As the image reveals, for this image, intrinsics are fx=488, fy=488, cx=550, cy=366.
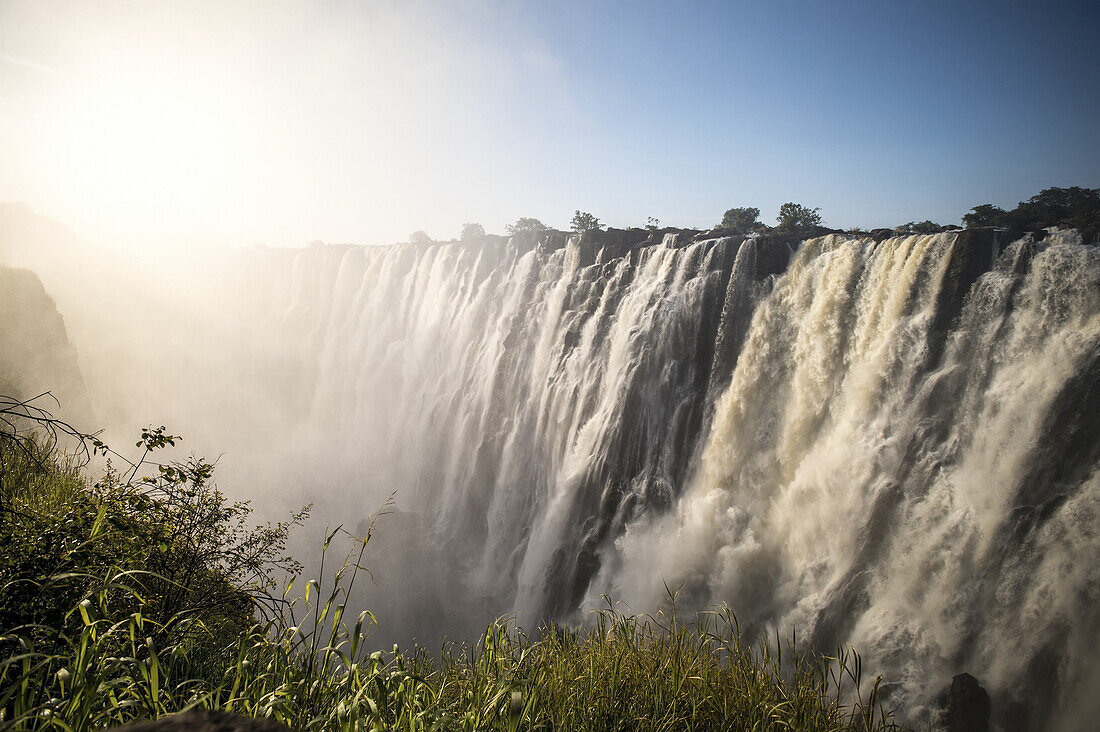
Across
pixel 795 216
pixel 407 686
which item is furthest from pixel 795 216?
pixel 407 686

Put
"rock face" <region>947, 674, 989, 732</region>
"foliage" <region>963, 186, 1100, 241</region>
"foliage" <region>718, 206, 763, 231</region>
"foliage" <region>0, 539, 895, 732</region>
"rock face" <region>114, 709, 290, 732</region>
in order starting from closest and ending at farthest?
1. "rock face" <region>114, 709, 290, 732</region>
2. "foliage" <region>0, 539, 895, 732</region>
3. "rock face" <region>947, 674, 989, 732</region>
4. "foliage" <region>963, 186, 1100, 241</region>
5. "foliage" <region>718, 206, 763, 231</region>

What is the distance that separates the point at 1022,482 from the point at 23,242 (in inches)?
2104

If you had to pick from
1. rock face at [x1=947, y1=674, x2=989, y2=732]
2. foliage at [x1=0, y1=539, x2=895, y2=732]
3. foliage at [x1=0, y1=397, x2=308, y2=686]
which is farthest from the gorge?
foliage at [x1=0, y1=397, x2=308, y2=686]

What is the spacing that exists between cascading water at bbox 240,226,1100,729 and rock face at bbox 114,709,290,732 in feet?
36.4

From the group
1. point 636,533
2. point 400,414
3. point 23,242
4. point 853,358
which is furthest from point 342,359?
point 853,358

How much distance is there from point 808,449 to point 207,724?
1345 centimetres

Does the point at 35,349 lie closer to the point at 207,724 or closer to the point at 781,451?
the point at 207,724

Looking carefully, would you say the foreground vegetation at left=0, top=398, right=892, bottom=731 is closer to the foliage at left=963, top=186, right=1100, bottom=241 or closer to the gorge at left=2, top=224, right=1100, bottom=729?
the gorge at left=2, top=224, right=1100, bottom=729

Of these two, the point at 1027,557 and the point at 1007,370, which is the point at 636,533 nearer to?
the point at 1027,557

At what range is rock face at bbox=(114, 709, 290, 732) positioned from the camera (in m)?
1.47

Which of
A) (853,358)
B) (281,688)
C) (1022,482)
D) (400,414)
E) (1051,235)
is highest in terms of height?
(1051,235)

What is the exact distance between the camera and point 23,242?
34.3 metres

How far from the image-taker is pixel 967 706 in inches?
340

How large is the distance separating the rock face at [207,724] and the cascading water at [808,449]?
36.4 ft
